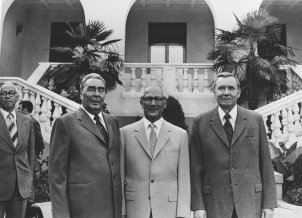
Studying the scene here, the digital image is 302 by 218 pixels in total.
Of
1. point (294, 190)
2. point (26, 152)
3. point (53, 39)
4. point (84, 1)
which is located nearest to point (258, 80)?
point (294, 190)

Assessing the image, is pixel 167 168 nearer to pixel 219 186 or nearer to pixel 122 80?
pixel 219 186

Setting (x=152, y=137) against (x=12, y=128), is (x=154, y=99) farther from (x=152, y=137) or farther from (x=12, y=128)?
(x=12, y=128)

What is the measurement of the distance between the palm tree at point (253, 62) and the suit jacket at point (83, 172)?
7.16 m

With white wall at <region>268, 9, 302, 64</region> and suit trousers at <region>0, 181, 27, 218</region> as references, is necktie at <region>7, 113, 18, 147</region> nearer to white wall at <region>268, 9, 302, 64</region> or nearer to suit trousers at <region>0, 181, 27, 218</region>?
suit trousers at <region>0, 181, 27, 218</region>

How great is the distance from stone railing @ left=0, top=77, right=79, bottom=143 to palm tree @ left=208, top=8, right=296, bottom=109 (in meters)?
3.97

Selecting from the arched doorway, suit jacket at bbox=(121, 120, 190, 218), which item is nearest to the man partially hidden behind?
suit jacket at bbox=(121, 120, 190, 218)

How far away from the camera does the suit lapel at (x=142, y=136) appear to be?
324cm

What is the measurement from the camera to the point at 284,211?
19.9 ft

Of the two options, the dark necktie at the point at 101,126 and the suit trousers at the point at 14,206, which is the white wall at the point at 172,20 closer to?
the suit trousers at the point at 14,206

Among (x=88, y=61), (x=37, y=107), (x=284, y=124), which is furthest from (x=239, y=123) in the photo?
(x=88, y=61)

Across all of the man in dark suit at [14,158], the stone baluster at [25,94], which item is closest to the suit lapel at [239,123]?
the man in dark suit at [14,158]

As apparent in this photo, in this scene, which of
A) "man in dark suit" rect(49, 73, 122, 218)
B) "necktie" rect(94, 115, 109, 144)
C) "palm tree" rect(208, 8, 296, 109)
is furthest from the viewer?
"palm tree" rect(208, 8, 296, 109)

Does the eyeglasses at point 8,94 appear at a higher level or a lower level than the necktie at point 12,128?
higher

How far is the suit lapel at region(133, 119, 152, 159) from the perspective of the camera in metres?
3.24
